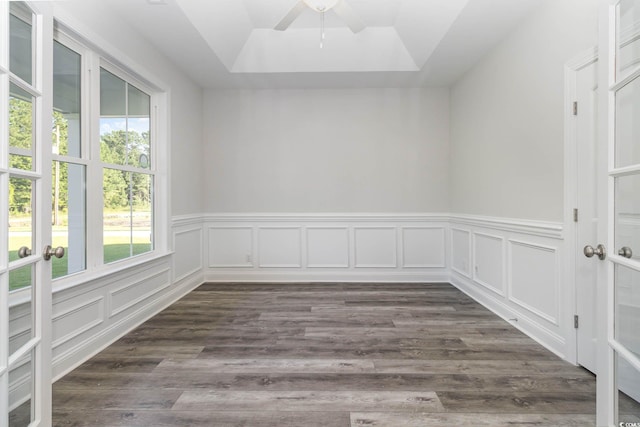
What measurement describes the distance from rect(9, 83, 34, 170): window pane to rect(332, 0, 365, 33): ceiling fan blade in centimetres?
195

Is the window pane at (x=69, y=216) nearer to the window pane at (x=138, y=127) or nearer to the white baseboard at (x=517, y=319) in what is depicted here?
the window pane at (x=138, y=127)

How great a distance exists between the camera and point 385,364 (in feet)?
6.68

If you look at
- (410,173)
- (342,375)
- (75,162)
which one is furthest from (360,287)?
(75,162)

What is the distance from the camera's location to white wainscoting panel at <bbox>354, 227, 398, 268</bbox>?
414 cm

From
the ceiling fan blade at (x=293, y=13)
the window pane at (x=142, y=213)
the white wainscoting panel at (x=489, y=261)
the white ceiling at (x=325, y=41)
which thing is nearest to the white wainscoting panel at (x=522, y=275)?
the white wainscoting panel at (x=489, y=261)

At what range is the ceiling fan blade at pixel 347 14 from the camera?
2180mm

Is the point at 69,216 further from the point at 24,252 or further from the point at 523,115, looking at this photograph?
the point at 523,115

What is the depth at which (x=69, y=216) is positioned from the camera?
7.13ft

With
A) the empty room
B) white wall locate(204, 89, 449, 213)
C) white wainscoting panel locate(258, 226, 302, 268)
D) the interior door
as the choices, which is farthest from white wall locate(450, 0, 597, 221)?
white wainscoting panel locate(258, 226, 302, 268)

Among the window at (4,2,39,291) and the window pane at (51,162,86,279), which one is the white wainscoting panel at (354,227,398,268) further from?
the window at (4,2,39,291)

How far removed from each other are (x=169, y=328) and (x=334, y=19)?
3.56m

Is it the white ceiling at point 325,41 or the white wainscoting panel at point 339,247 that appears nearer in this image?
the white ceiling at point 325,41

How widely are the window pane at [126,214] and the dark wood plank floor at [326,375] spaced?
0.73m

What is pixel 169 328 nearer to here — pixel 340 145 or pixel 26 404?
pixel 26 404
